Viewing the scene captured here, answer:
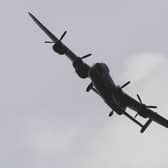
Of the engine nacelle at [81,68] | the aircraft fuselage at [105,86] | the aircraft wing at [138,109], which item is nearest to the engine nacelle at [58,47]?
the engine nacelle at [81,68]

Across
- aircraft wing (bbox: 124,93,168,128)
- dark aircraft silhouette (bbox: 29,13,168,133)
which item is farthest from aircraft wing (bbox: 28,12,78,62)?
aircraft wing (bbox: 124,93,168,128)

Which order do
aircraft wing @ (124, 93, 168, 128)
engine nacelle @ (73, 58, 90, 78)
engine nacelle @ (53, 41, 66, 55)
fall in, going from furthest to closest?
engine nacelle @ (53, 41, 66, 55), engine nacelle @ (73, 58, 90, 78), aircraft wing @ (124, 93, 168, 128)

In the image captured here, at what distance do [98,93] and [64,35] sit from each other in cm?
1002

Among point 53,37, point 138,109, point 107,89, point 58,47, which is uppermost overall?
point 53,37

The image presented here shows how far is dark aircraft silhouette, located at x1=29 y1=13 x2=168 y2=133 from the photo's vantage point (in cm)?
5494

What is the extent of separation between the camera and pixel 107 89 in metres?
A: 54.9

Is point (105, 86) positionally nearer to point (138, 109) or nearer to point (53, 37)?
point (138, 109)

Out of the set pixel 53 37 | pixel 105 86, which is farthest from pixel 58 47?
pixel 105 86

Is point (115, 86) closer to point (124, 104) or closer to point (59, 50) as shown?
point (124, 104)

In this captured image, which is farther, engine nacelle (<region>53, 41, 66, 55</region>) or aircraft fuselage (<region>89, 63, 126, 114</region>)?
engine nacelle (<region>53, 41, 66, 55</region>)

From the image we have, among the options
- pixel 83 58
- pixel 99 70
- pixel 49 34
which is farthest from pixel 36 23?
pixel 99 70

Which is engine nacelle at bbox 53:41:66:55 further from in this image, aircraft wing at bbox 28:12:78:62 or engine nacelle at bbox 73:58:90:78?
engine nacelle at bbox 73:58:90:78

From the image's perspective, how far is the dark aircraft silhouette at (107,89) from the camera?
54.9 m

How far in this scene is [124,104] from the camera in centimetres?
5769
